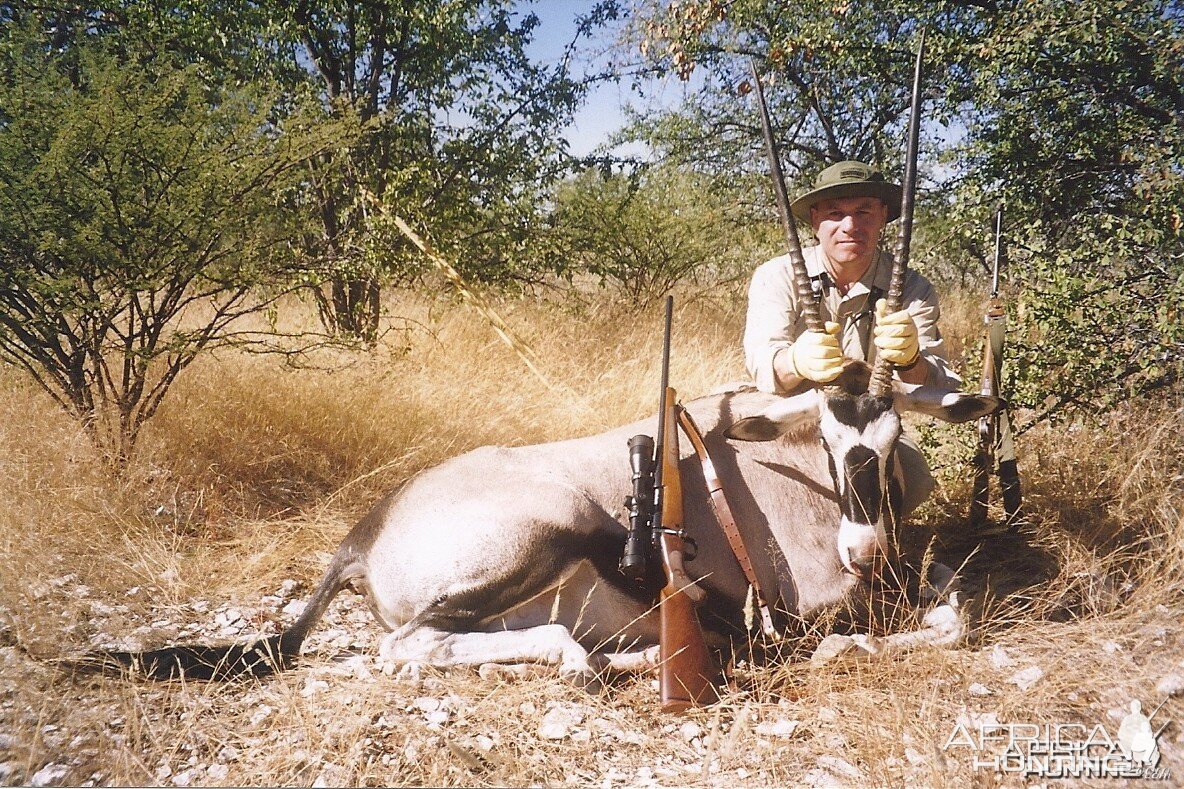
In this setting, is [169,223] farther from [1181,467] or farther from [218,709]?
[1181,467]

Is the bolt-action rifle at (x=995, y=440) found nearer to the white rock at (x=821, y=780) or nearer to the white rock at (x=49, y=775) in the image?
the white rock at (x=821, y=780)

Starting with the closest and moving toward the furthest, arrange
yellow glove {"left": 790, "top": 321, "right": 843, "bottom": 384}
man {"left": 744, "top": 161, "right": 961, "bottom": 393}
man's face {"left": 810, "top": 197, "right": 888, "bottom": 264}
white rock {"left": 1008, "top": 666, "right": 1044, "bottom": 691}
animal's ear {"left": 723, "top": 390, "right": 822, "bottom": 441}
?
white rock {"left": 1008, "top": 666, "right": 1044, "bottom": 691}, yellow glove {"left": 790, "top": 321, "right": 843, "bottom": 384}, animal's ear {"left": 723, "top": 390, "right": 822, "bottom": 441}, man {"left": 744, "top": 161, "right": 961, "bottom": 393}, man's face {"left": 810, "top": 197, "right": 888, "bottom": 264}

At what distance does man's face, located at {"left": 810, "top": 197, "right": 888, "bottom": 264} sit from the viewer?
3.87 m

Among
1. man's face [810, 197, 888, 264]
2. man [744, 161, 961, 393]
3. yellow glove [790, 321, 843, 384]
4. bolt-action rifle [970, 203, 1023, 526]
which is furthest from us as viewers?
bolt-action rifle [970, 203, 1023, 526]

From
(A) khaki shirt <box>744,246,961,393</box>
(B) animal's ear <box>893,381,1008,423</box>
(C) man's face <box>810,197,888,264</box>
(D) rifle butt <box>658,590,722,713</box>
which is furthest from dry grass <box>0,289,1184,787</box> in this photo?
(C) man's face <box>810,197,888,264</box>

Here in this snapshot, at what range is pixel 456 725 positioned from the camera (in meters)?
2.82

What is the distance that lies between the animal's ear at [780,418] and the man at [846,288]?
188 mm

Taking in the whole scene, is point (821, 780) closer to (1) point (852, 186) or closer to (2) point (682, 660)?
(2) point (682, 660)

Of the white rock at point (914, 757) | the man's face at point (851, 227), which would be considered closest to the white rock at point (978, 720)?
the white rock at point (914, 757)

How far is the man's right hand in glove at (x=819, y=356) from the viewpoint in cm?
320

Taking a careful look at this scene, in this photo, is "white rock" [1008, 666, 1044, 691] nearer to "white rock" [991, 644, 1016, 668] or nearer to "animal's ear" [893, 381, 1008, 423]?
"white rock" [991, 644, 1016, 668]

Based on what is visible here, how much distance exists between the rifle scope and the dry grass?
0.55 metres

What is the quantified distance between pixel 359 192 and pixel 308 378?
2.29m

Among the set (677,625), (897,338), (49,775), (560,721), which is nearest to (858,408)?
(897,338)
